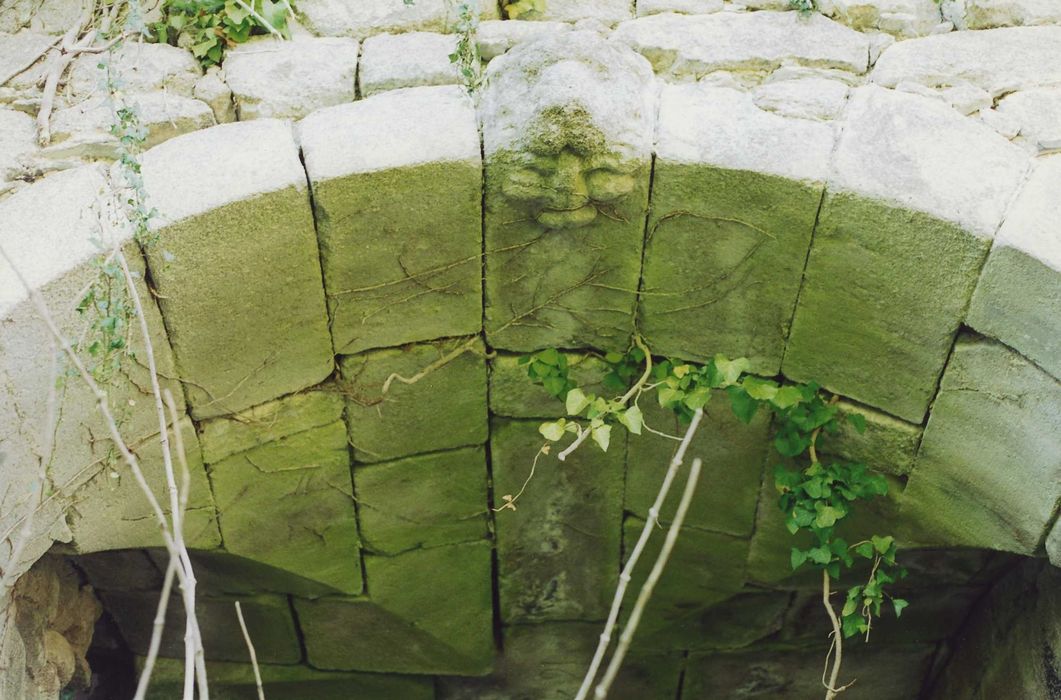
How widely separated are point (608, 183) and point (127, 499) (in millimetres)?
1346

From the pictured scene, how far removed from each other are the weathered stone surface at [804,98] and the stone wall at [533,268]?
1 cm

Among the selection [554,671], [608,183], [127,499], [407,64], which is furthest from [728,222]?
[554,671]

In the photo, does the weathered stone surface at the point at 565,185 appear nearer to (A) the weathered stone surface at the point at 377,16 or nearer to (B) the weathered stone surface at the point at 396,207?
(B) the weathered stone surface at the point at 396,207

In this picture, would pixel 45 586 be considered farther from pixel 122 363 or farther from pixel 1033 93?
pixel 1033 93

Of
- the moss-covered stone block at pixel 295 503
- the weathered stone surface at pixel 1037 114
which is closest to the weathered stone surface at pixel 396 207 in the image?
the moss-covered stone block at pixel 295 503

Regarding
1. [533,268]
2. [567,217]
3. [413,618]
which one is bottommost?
[413,618]

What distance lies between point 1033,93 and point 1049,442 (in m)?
0.83

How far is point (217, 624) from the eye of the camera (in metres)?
3.12

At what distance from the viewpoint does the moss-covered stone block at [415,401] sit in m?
2.65

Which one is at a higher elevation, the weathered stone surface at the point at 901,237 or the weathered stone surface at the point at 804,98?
the weathered stone surface at the point at 804,98

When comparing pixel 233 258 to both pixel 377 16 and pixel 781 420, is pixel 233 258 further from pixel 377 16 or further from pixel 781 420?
pixel 781 420

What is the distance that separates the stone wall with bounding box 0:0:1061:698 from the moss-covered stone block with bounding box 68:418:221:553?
1cm

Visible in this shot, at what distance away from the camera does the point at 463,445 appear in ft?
9.47

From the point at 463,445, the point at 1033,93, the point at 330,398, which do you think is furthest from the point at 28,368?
the point at 1033,93
